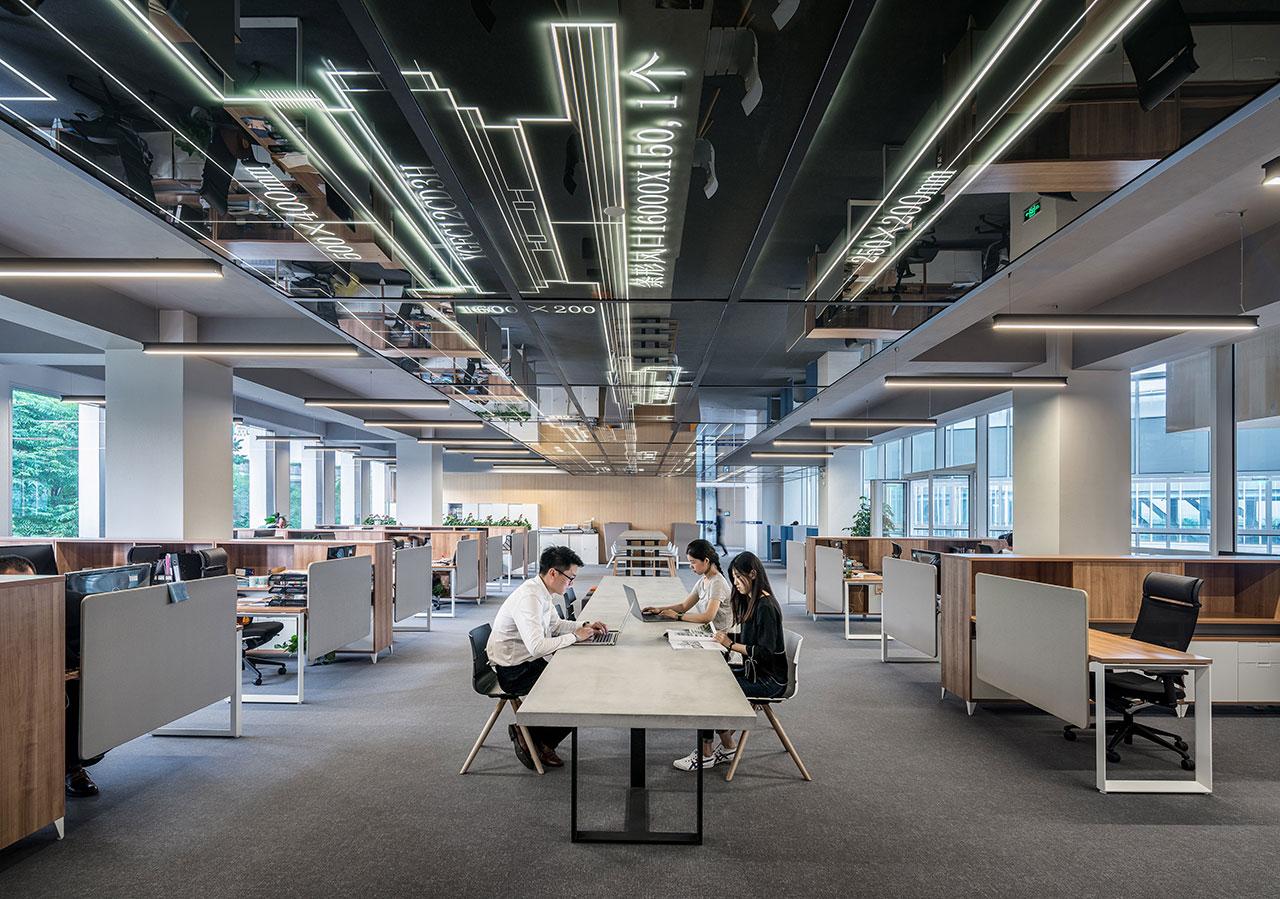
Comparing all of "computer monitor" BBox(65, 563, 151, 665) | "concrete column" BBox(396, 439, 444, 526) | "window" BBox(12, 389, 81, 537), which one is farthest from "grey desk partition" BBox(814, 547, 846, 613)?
"window" BBox(12, 389, 81, 537)

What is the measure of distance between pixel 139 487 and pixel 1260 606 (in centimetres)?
1067

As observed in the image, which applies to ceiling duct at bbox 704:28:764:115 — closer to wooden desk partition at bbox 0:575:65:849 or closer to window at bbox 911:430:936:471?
wooden desk partition at bbox 0:575:65:849

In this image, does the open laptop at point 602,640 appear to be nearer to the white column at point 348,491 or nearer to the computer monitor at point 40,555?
the computer monitor at point 40,555

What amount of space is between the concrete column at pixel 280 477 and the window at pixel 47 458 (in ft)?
15.9

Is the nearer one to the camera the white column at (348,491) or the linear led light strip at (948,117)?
the linear led light strip at (948,117)

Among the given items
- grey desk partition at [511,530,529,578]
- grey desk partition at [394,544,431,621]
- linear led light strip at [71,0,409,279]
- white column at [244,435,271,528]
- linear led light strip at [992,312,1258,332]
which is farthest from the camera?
Answer: white column at [244,435,271,528]

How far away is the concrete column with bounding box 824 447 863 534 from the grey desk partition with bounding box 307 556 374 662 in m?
12.9

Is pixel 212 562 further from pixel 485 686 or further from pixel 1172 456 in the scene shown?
pixel 1172 456

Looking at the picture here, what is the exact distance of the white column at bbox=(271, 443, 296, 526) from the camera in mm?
19359

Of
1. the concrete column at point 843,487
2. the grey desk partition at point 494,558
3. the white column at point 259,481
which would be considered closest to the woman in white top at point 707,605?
the grey desk partition at point 494,558

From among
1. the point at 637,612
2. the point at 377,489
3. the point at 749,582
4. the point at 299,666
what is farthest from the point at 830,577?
the point at 377,489

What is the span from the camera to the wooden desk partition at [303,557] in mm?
8164

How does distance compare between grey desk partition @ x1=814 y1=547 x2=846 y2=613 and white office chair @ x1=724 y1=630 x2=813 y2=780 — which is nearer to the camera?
white office chair @ x1=724 y1=630 x2=813 y2=780

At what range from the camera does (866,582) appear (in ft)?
31.8
